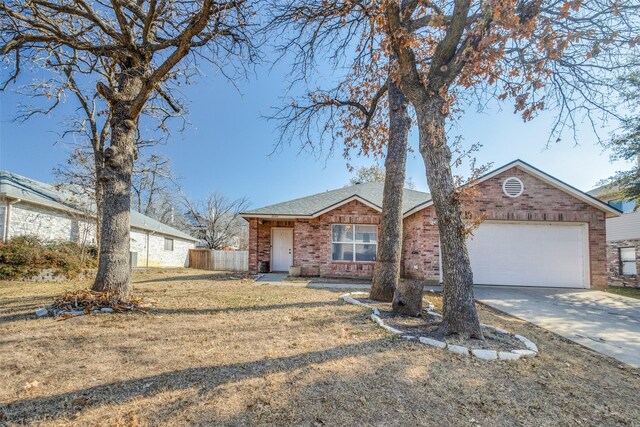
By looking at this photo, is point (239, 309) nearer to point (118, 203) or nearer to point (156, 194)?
point (118, 203)

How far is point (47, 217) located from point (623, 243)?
91.8 feet

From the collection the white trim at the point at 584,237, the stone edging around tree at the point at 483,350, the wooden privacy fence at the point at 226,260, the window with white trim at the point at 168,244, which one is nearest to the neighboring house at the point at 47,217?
the window with white trim at the point at 168,244

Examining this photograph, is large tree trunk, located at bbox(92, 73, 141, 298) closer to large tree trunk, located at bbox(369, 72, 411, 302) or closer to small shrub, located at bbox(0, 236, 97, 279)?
large tree trunk, located at bbox(369, 72, 411, 302)

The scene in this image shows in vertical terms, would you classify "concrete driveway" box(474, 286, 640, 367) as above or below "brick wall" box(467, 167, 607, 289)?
below

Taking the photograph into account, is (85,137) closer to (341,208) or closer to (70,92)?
(70,92)

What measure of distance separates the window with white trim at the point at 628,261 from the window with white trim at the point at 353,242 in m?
13.4

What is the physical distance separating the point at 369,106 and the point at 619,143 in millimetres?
11244

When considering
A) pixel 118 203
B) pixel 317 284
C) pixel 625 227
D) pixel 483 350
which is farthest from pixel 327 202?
pixel 625 227

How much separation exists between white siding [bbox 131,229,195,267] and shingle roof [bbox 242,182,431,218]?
9.74 meters

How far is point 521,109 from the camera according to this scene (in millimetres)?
4938

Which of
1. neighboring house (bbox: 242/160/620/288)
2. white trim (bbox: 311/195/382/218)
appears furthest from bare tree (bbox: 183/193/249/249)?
neighboring house (bbox: 242/160/620/288)

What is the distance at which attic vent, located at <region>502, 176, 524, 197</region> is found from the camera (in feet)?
37.2

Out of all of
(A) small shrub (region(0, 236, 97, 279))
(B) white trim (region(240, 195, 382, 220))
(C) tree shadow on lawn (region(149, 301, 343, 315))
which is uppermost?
(B) white trim (region(240, 195, 382, 220))

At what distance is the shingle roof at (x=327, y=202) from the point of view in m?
13.2
